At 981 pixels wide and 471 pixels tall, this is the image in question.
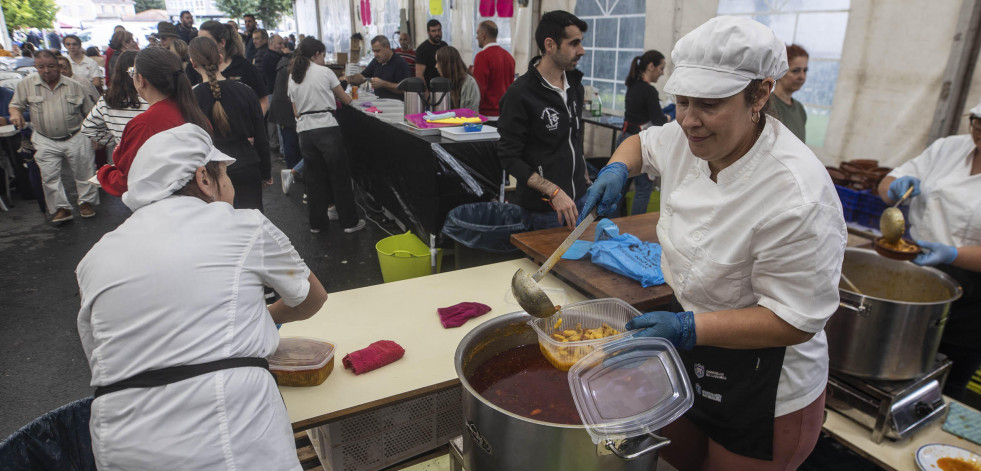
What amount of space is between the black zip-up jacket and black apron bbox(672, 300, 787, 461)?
61.3 inches

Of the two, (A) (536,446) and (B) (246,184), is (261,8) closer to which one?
(B) (246,184)

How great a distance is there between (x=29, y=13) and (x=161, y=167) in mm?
29736

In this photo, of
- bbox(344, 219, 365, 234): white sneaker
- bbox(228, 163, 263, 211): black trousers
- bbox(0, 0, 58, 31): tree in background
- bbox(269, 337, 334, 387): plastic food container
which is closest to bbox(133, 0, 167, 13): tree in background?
bbox(0, 0, 58, 31): tree in background

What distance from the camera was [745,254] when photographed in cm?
123

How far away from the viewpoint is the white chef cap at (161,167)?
141 cm

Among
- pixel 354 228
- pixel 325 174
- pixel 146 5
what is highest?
pixel 146 5

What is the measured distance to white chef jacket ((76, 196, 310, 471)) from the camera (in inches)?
50.4

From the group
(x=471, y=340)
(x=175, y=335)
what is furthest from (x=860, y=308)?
(x=175, y=335)

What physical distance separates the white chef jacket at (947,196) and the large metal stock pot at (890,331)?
0.46 meters

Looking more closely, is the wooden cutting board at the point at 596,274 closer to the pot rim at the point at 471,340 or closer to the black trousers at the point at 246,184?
the pot rim at the point at 471,340

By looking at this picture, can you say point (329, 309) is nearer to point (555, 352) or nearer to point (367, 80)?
point (555, 352)

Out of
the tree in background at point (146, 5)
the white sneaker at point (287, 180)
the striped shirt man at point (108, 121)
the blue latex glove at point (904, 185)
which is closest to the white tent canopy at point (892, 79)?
the blue latex glove at point (904, 185)

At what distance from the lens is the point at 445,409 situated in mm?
2164

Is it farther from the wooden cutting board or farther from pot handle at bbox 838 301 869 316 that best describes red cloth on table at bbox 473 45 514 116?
pot handle at bbox 838 301 869 316
